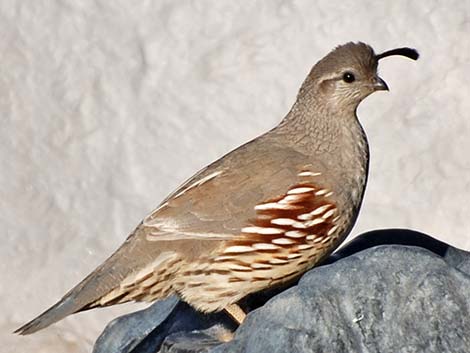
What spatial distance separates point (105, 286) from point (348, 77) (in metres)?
1.53

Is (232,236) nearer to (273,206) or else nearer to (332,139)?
(273,206)

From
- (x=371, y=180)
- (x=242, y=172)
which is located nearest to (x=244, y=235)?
(x=242, y=172)

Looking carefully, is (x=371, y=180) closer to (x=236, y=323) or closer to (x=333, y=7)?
(x=333, y=7)

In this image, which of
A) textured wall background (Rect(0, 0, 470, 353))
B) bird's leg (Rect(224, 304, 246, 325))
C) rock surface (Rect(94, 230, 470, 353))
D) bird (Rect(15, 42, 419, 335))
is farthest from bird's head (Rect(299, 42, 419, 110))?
textured wall background (Rect(0, 0, 470, 353))

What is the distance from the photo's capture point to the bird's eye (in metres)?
7.41

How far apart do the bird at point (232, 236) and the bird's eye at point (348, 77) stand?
42cm

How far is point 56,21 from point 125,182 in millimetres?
1042

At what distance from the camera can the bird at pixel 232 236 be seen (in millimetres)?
7004

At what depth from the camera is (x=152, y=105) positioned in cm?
931

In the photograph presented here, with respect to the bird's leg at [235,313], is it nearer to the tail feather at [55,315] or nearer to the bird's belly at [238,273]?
the bird's belly at [238,273]

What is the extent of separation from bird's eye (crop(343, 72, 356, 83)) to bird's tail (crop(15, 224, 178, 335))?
123 centimetres

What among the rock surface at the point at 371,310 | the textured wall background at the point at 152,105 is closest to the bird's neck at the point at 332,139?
the rock surface at the point at 371,310

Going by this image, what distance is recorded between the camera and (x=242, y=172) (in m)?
7.12

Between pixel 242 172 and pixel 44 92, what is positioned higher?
pixel 44 92
